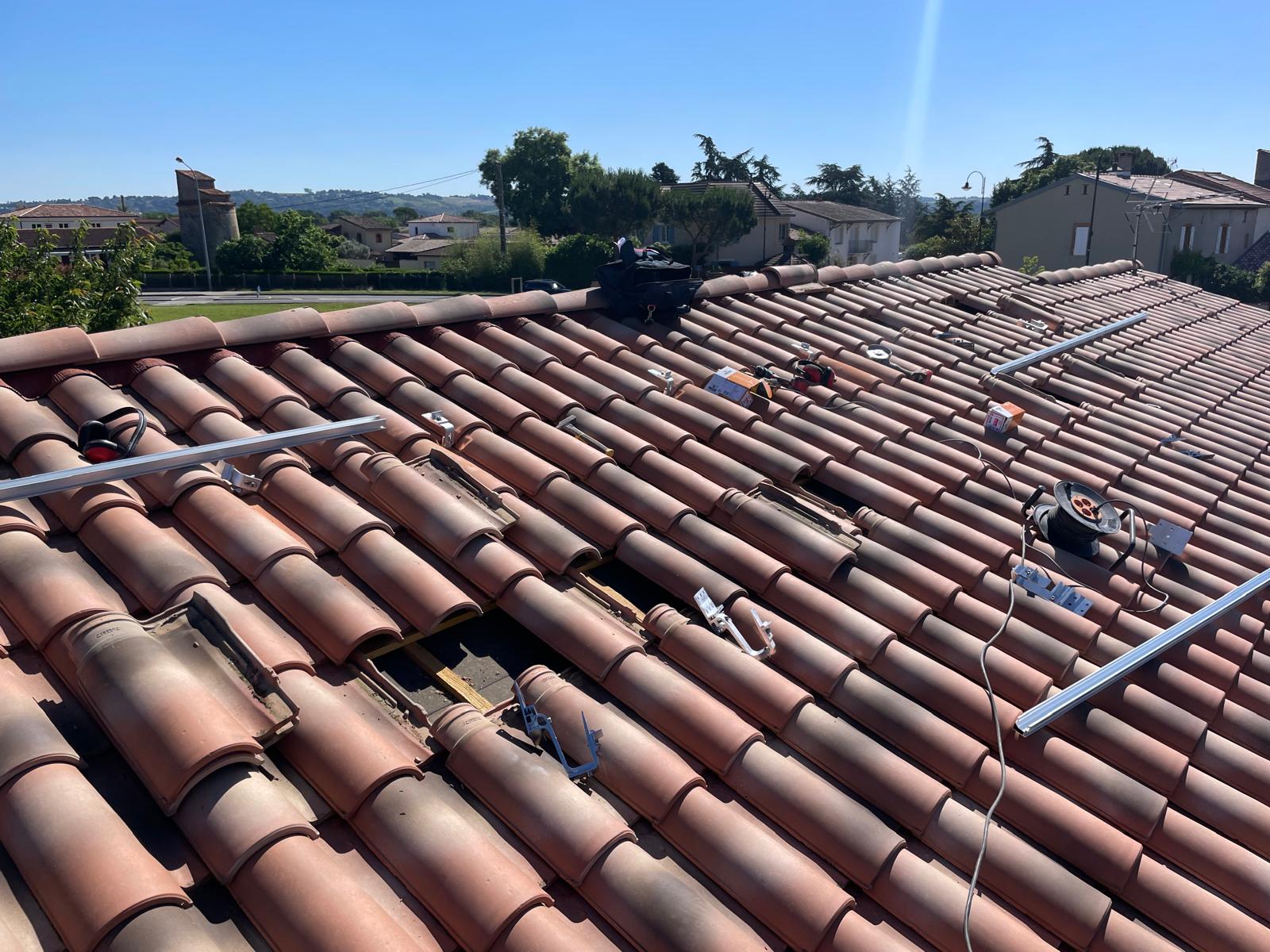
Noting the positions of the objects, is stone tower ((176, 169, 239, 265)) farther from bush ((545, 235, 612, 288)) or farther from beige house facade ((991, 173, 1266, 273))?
beige house facade ((991, 173, 1266, 273))

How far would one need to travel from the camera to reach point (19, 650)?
3.44 meters

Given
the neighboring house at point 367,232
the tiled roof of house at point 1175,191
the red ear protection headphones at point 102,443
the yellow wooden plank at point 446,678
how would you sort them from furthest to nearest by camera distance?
1. the neighboring house at point 367,232
2. the tiled roof of house at point 1175,191
3. the red ear protection headphones at point 102,443
4. the yellow wooden plank at point 446,678

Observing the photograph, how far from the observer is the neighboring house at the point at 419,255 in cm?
8300

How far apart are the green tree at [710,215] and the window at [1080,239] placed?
92.3 ft

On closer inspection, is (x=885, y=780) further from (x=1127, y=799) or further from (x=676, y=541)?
(x=676, y=541)

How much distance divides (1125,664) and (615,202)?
73663 millimetres

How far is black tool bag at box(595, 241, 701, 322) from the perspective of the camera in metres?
8.41

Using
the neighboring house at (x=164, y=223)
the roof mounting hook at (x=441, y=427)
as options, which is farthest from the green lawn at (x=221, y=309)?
the neighboring house at (x=164, y=223)

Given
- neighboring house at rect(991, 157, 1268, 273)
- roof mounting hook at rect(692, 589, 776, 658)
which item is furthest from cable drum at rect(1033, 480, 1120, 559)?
neighboring house at rect(991, 157, 1268, 273)

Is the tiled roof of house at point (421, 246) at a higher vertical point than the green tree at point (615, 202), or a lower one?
lower

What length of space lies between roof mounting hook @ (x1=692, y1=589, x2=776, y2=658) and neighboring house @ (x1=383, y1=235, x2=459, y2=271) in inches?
3141

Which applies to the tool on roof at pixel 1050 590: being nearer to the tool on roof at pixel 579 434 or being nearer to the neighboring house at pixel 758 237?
the tool on roof at pixel 579 434

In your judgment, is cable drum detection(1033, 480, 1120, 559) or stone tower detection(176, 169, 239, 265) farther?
stone tower detection(176, 169, 239, 265)

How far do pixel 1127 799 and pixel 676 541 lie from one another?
2.65 meters
